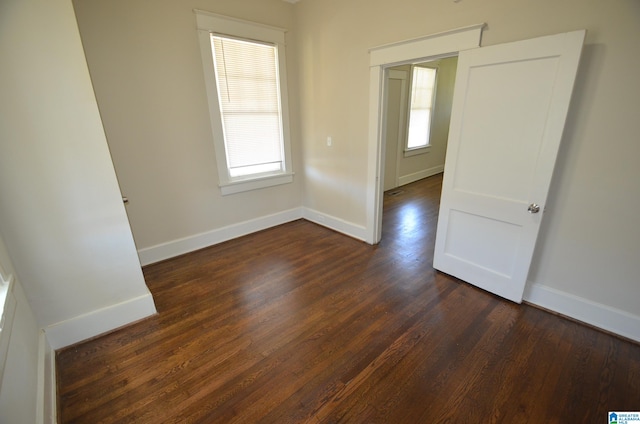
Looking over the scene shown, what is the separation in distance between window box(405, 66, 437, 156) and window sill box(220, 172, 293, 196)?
10.4 ft

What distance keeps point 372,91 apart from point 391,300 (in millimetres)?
2123

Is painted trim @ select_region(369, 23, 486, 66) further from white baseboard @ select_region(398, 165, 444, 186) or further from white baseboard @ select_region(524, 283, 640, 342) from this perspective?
white baseboard @ select_region(398, 165, 444, 186)

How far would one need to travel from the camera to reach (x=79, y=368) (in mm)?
1825

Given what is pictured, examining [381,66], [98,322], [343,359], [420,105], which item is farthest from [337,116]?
[420,105]

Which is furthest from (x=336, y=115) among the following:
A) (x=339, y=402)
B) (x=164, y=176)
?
(x=339, y=402)

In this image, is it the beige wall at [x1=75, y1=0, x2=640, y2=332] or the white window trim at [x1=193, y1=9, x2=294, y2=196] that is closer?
the beige wall at [x1=75, y1=0, x2=640, y2=332]

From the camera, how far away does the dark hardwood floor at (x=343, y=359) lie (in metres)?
1.55

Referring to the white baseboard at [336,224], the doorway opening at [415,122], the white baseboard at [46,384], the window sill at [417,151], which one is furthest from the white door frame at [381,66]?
the window sill at [417,151]

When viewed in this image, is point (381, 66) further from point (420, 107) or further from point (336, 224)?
point (420, 107)

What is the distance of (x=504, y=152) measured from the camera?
213 centimetres

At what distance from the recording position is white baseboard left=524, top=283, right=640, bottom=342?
195 cm

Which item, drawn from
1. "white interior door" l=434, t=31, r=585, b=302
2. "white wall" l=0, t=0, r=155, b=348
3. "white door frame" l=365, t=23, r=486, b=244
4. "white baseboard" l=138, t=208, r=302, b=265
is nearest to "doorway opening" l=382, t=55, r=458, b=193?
"white door frame" l=365, t=23, r=486, b=244

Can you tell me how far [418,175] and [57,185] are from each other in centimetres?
626

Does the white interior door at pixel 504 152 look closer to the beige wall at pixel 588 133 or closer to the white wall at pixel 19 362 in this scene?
the beige wall at pixel 588 133
